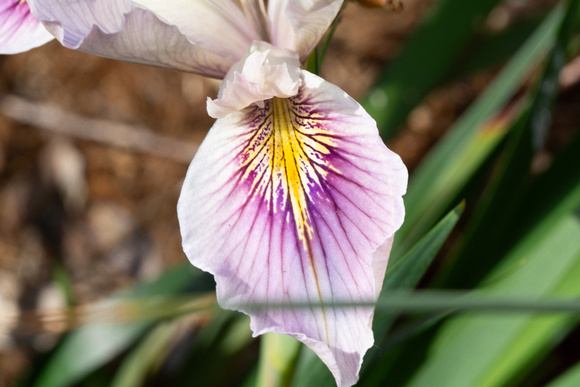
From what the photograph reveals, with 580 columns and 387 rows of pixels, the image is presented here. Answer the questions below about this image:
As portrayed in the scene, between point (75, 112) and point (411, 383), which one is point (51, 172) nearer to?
point (75, 112)

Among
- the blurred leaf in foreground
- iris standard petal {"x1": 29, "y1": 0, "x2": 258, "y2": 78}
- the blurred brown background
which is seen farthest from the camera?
the blurred brown background

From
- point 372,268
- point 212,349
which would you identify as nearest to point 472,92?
point 212,349


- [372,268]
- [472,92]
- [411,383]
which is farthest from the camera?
[472,92]

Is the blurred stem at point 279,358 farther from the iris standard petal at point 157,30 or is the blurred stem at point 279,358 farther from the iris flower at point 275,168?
the iris standard petal at point 157,30

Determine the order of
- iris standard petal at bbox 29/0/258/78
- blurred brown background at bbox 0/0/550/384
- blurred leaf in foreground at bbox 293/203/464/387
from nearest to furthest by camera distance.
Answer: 1. iris standard petal at bbox 29/0/258/78
2. blurred leaf in foreground at bbox 293/203/464/387
3. blurred brown background at bbox 0/0/550/384

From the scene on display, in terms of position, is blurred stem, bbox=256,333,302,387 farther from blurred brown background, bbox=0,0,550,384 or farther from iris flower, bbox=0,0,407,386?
blurred brown background, bbox=0,0,550,384

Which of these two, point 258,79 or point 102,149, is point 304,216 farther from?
point 102,149

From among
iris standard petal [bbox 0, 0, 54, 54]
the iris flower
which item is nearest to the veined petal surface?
the iris flower
